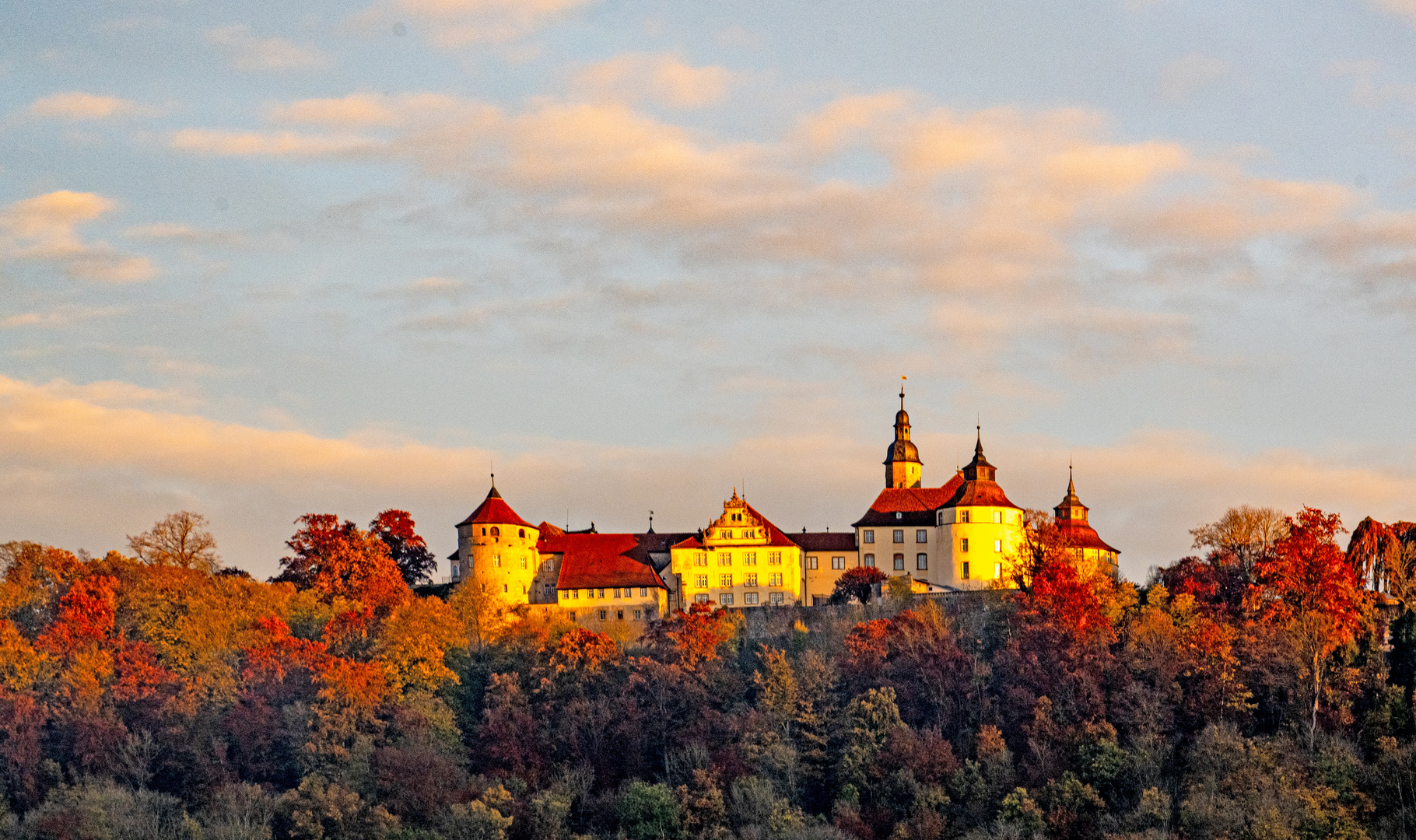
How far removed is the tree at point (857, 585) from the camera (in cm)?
10300

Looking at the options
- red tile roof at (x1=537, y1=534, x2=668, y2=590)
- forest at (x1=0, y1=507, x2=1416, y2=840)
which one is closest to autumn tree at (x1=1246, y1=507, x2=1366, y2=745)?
forest at (x1=0, y1=507, x2=1416, y2=840)

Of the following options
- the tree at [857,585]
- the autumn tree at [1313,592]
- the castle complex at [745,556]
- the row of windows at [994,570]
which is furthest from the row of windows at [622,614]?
the autumn tree at [1313,592]

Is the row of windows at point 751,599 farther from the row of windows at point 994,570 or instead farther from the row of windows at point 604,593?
the row of windows at point 994,570

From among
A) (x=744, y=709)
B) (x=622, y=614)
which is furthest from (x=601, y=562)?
(x=744, y=709)

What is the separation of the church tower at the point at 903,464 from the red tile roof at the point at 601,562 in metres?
13.9

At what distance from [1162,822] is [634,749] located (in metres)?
22.0

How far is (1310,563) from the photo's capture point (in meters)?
86.1

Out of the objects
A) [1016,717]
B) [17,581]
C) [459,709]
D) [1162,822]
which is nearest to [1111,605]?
[1016,717]

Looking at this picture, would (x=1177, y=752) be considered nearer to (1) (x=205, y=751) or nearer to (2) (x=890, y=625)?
(2) (x=890, y=625)

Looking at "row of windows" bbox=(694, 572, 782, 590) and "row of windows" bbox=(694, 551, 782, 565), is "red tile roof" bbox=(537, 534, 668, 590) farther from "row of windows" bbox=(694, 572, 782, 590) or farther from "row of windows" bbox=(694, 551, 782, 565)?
"row of windows" bbox=(694, 551, 782, 565)

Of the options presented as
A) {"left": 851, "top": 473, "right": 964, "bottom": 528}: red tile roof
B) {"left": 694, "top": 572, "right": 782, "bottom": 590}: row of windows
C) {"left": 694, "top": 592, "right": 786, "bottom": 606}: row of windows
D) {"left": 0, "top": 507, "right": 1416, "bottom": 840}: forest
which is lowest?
{"left": 0, "top": 507, "right": 1416, "bottom": 840}: forest

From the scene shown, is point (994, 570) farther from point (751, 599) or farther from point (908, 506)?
point (751, 599)

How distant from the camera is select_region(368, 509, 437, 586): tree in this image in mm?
109625

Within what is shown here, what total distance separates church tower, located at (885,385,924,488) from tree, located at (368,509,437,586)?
2433 centimetres
